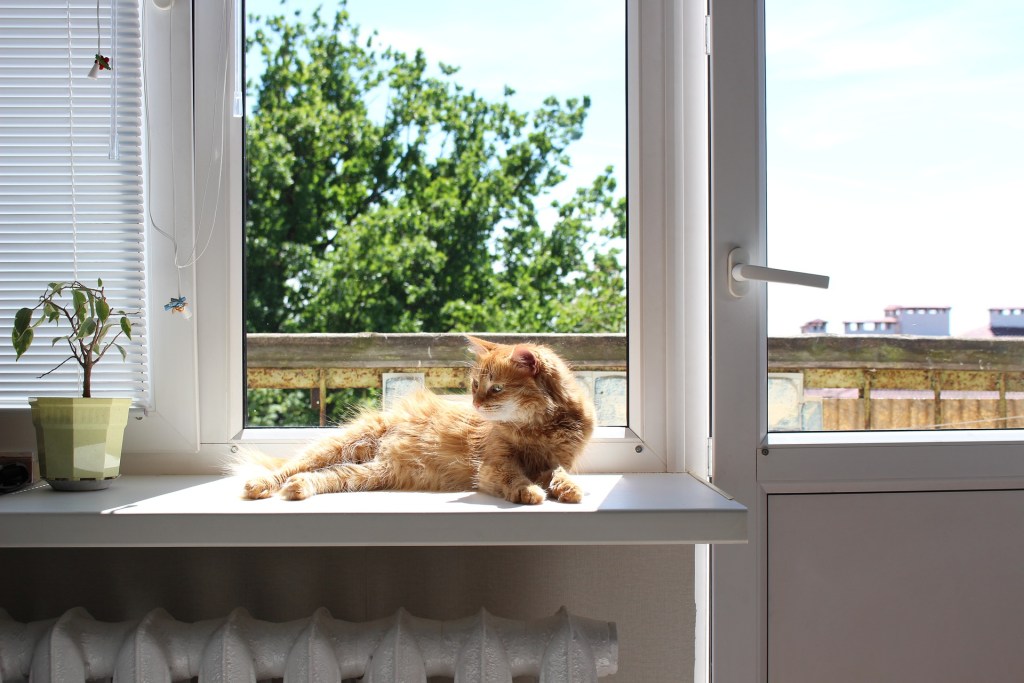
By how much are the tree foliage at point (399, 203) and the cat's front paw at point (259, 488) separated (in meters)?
3.84

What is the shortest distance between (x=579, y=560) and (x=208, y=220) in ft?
2.54

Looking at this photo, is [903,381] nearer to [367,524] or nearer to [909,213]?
[909,213]

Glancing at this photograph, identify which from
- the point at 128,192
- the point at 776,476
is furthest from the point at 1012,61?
the point at 128,192

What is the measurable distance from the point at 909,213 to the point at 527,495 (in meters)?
0.79

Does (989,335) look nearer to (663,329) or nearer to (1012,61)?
(1012,61)

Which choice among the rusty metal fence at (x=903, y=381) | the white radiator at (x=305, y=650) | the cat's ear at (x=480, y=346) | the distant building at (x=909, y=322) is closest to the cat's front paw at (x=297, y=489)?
the white radiator at (x=305, y=650)

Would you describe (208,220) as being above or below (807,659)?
above

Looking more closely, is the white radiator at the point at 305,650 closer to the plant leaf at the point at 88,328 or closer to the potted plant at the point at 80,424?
the potted plant at the point at 80,424

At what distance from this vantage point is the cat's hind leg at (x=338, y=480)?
0.93 meters

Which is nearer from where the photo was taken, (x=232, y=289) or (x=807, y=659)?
(x=807, y=659)

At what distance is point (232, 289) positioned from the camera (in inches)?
45.8

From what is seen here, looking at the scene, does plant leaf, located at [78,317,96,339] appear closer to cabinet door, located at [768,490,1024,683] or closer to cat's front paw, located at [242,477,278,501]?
cat's front paw, located at [242,477,278,501]

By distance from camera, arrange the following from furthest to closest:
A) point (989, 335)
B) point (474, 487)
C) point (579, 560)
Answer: point (989, 335) → point (579, 560) → point (474, 487)

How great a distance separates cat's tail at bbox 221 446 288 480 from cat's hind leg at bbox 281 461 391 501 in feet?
0.27
